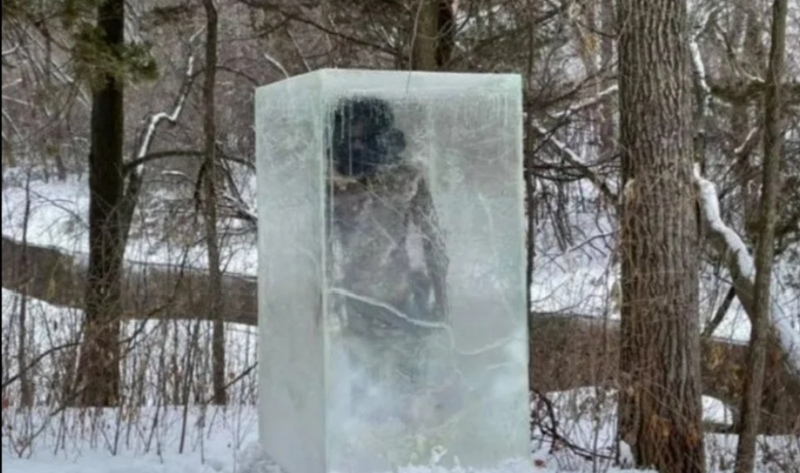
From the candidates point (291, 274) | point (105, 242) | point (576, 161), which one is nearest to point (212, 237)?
point (105, 242)

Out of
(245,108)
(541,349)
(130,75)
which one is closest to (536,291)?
(541,349)

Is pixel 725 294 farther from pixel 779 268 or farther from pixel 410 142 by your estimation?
pixel 410 142

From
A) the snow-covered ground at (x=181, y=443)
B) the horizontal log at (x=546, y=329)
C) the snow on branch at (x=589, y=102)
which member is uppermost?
the snow on branch at (x=589, y=102)

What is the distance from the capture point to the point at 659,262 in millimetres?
4672

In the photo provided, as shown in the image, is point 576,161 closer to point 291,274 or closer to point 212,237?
point 212,237

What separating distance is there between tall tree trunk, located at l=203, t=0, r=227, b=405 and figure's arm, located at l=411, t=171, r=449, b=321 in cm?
235

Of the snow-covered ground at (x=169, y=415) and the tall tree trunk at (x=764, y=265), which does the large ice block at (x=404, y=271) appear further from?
the tall tree trunk at (x=764, y=265)

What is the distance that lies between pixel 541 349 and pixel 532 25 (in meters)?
2.50

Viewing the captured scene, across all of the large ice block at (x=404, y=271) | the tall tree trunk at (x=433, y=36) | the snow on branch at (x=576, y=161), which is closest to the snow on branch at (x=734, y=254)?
the snow on branch at (x=576, y=161)

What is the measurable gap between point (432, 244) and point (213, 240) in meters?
3.38

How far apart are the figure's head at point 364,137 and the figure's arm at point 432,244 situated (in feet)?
0.58

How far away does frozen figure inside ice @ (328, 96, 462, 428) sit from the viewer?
3582 mm

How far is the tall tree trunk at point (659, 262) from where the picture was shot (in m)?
4.67

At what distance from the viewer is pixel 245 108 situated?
34.3ft
